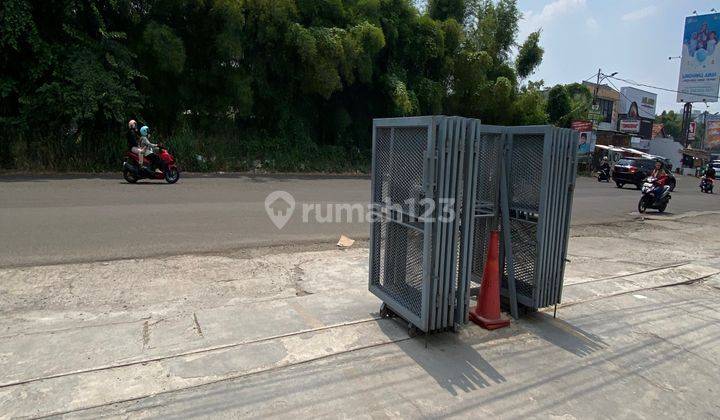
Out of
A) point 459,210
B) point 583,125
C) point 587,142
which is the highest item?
point 583,125

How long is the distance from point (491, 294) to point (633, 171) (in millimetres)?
24313

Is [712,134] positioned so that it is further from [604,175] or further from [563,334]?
[563,334]

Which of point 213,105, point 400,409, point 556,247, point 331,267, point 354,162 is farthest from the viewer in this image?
point 354,162

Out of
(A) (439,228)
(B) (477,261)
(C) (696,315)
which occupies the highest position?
(A) (439,228)

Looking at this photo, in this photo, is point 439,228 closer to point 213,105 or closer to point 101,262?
point 101,262

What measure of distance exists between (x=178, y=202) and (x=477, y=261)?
7219 millimetres

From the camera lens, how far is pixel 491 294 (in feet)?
14.2

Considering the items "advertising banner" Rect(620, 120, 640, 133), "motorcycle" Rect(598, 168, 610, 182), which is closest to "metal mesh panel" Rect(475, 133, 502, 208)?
"motorcycle" Rect(598, 168, 610, 182)

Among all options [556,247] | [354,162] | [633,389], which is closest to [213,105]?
[354,162]

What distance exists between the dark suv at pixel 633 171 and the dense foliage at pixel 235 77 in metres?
6.47

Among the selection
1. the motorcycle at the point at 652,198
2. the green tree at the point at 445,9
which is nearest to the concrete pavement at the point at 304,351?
the motorcycle at the point at 652,198

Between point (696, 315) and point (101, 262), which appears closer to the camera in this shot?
point (696, 315)

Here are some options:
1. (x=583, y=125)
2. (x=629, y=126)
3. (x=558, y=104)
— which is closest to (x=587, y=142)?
(x=583, y=125)

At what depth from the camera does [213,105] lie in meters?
18.5
